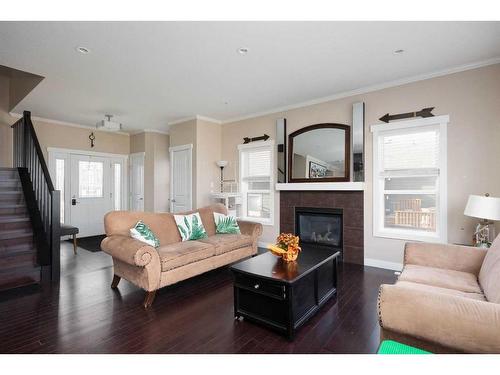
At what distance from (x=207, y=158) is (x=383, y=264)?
376 centimetres

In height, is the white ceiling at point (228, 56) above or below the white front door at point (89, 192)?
above

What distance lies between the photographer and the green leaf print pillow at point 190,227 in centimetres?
352

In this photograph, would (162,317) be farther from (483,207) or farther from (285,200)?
(483,207)

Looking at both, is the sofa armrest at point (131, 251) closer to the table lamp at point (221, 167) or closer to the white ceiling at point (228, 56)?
the white ceiling at point (228, 56)

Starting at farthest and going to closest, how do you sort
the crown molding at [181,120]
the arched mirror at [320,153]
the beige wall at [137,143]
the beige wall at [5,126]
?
the beige wall at [137,143] < the crown molding at [181,120] < the beige wall at [5,126] < the arched mirror at [320,153]

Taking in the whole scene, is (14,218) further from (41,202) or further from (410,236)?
(410,236)

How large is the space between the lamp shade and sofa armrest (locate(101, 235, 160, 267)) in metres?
3.26

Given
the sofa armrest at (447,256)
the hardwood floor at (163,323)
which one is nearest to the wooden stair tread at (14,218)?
the hardwood floor at (163,323)

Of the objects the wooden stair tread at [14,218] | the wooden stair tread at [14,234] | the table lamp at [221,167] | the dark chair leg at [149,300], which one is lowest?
the dark chair leg at [149,300]

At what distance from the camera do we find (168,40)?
262cm

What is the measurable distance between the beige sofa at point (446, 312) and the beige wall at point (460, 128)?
4.53 feet
